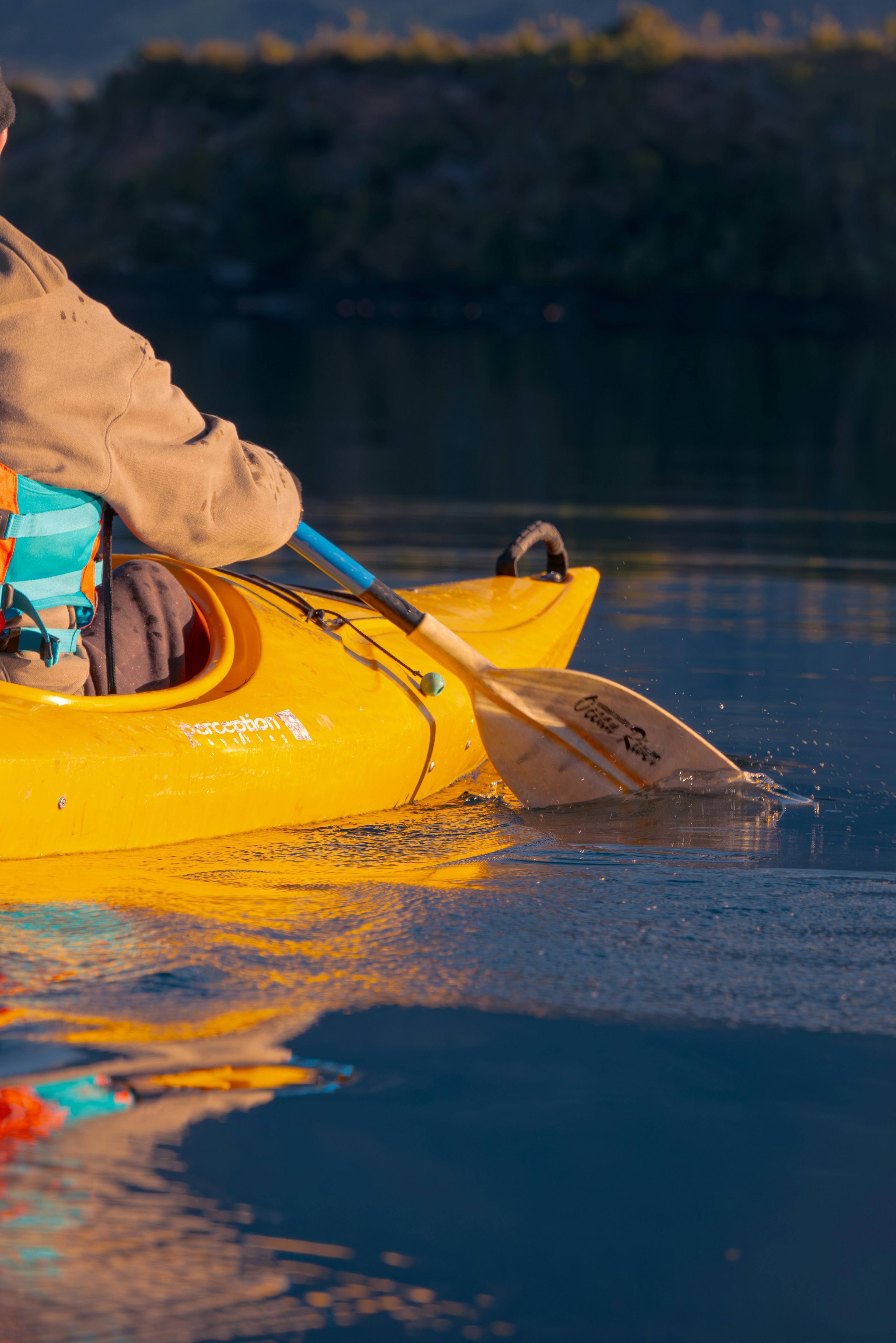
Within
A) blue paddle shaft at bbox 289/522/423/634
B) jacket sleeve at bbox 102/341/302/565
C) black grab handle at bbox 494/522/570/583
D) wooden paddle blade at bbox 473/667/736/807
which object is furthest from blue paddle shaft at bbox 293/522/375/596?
black grab handle at bbox 494/522/570/583

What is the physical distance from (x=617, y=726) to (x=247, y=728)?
936 mm

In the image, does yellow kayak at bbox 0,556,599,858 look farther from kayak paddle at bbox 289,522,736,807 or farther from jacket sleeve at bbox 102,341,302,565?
jacket sleeve at bbox 102,341,302,565

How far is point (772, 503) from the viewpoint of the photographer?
9172 mm

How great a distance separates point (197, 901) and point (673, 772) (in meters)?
1.38

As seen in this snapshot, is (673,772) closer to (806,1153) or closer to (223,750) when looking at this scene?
(223,750)

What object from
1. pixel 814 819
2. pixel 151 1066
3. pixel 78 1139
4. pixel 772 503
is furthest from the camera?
pixel 772 503

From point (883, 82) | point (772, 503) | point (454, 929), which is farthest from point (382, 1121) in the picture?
point (883, 82)

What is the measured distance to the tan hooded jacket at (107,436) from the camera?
267 cm

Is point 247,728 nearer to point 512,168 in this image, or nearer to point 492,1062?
point 492,1062

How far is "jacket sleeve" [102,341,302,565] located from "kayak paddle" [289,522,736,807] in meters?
0.58

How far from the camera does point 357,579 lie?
12.8 feet

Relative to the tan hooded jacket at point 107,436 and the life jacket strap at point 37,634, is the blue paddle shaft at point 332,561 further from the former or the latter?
the life jacket strap at point 37,634

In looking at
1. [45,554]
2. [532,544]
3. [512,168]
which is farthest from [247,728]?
[512,168]

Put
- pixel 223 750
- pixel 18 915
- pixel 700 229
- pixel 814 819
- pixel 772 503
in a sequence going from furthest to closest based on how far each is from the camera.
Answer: pixel 700 229 < pixel 772 503 < pixel 814 819 < pixel 223 750 < pixel 18 915
